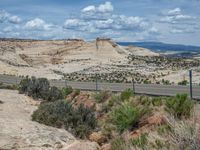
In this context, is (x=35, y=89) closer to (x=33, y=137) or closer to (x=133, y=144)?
(x=33, y=137)

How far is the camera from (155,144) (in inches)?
379

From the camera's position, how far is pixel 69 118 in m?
18.5

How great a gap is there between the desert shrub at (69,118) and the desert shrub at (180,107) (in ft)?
10.4

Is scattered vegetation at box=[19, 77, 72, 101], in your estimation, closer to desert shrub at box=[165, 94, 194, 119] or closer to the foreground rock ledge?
the foreground rock ledge

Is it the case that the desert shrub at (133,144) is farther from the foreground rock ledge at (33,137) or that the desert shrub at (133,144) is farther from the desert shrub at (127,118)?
the desert shrub at (127,118)

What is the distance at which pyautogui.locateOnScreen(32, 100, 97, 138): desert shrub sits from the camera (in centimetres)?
1769

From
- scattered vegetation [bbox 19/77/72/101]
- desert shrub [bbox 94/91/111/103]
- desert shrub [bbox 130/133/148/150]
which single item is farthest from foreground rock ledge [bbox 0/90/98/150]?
scattered vegetation [bbox 19/77/72/101]

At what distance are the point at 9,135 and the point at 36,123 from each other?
2.84 metres

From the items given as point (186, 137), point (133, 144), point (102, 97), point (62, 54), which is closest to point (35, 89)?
point (102, 97)

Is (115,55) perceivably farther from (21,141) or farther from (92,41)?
(21,141)

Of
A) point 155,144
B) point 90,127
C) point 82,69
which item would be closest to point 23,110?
point 90,127

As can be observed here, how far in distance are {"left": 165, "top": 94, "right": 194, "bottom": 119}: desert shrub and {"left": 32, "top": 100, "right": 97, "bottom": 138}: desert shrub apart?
3.16 metres

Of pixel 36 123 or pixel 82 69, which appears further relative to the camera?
pixel 82 69

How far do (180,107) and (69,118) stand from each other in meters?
4.75
